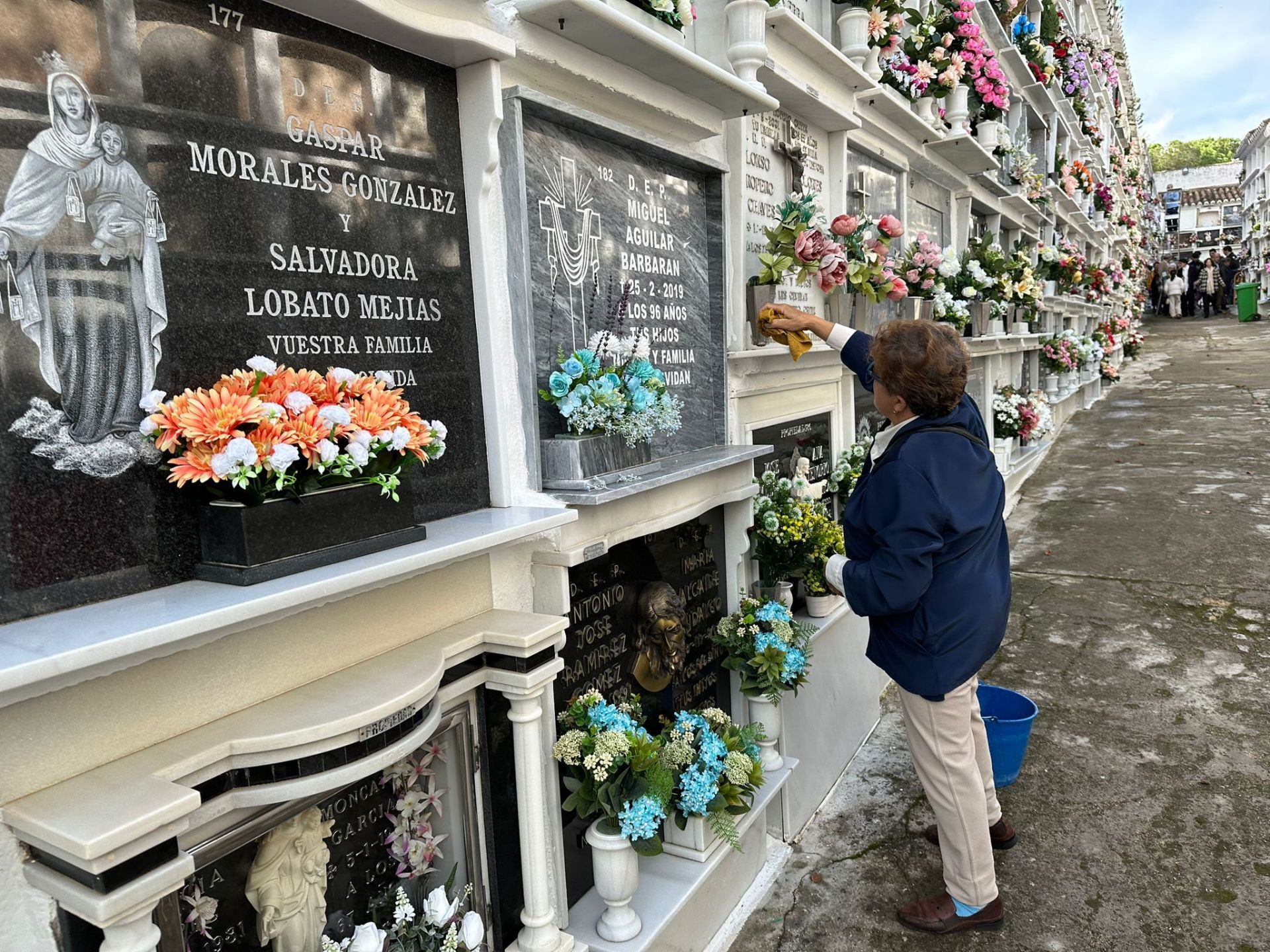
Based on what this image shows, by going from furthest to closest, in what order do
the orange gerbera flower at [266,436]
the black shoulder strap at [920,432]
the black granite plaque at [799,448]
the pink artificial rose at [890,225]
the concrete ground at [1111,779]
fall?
the pink artificial rose at [890,225] → the black granite plaque at [799,448] → the concrete ground at [1111,779] → the black shoulder strap at [920,432] → the orange gerbera flower at [266,436]

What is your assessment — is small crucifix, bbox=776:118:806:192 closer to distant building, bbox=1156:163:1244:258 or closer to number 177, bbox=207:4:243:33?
number 177, bbox=207:4:243:33

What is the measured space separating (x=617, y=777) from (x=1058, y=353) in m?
11.0

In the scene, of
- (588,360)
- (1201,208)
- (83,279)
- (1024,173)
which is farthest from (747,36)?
(1201,208)

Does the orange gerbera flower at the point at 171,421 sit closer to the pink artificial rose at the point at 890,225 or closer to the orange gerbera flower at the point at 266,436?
the orange gerbera flower at the point at 266,436

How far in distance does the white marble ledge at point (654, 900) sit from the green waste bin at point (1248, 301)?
36426mm

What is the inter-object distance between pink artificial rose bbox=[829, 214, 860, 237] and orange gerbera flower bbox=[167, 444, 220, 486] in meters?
3.23

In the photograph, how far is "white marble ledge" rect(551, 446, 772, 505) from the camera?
7.68ft

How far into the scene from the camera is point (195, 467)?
144 centimetres

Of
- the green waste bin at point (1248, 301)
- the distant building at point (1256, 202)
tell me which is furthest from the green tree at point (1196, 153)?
the green waste bin at point (1248, 301)

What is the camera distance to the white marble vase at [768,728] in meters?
3.29

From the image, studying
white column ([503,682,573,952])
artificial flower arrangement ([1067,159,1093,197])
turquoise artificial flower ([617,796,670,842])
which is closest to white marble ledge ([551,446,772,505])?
white column ([503,682,573,952])

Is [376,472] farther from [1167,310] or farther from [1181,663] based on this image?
[1167,310]

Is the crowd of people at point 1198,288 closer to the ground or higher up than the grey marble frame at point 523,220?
higher up

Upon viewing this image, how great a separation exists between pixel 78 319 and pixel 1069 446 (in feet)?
43.7
